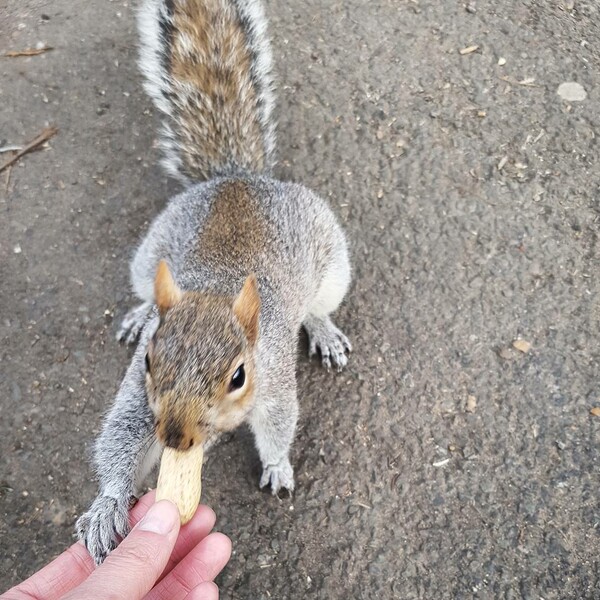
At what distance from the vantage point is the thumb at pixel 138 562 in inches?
42.3

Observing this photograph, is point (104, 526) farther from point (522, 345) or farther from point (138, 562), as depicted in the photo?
point (522, 345)

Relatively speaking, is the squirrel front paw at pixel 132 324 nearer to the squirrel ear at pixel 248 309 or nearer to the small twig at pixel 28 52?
the squirrel ear at pixel 248 309

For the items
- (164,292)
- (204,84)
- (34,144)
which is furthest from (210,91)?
(164,292)

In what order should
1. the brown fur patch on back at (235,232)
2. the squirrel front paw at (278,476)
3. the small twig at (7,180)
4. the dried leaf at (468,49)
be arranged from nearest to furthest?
1. the brown fur patch on back at (235,232)
2. the squirrel front paw at (278,476)
3. the small twig at (7,180)
4. the dried leaf at (468,49)

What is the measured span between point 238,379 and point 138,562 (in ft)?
1.23

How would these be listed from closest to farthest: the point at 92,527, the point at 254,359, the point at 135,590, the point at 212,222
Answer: the point at 135,590, the point at 254,359, the point at 92,527, the point at 212,222

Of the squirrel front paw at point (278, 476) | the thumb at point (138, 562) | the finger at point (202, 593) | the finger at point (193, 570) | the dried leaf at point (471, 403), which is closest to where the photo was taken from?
the thumb at point (138, 562)

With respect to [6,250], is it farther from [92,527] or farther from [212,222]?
[92,527]

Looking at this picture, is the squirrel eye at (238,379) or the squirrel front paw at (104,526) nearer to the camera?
the squirrel eye at (238,379)

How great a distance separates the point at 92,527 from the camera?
153 centimetres

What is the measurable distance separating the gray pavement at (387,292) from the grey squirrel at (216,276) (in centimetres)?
19

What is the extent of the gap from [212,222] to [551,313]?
46.9 inches

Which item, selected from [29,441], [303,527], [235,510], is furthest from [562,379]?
A: [29,441]

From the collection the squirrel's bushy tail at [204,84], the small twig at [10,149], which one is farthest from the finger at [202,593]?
the small twig at [10,149]
